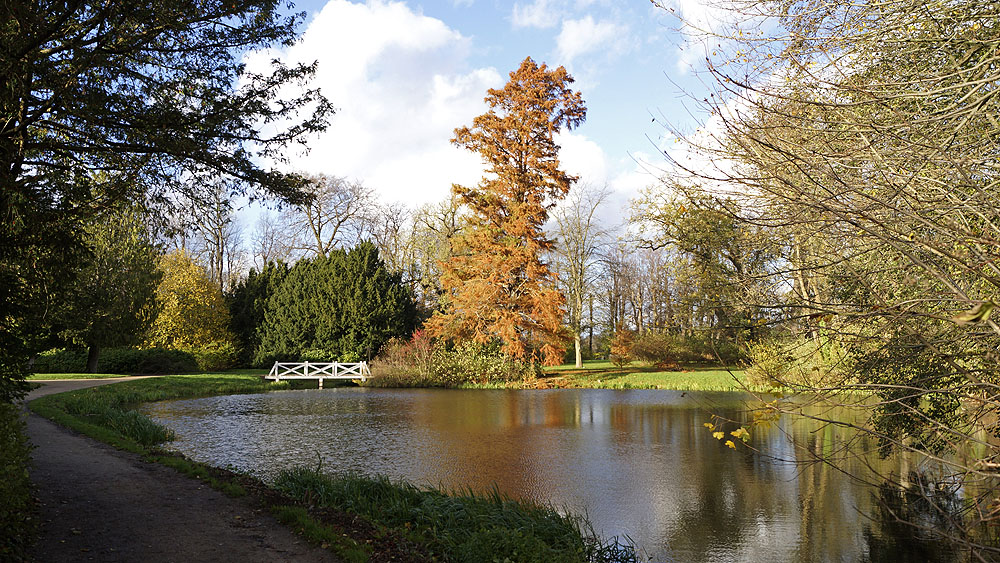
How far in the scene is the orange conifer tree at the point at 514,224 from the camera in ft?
74.1

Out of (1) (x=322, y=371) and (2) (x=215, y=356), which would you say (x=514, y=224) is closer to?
(1) (x=322, y=371)

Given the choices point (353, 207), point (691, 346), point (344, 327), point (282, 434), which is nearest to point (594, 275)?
point (691, 346)

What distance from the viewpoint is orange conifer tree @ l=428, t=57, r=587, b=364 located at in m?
22.6

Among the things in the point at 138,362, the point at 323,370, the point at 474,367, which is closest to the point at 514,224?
the point at 474,367

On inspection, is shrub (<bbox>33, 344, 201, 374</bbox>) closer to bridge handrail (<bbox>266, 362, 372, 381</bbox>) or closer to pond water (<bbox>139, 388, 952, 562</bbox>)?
bridge handrail (<bbox>266, 362, 372, 381</bbox>)

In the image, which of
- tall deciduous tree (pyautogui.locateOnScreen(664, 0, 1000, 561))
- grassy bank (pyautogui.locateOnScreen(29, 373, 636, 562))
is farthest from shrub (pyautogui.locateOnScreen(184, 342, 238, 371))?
tall deciduous tree (pyautogui.locateOnScreen(664, 0, 1000, 561))

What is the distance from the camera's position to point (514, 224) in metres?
22.4

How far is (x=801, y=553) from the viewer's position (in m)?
5.75

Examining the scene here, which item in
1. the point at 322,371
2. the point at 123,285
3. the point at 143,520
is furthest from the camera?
the point at 322,371

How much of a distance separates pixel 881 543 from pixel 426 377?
1809 cm

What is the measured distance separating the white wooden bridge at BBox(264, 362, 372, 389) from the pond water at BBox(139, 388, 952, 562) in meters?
5.62

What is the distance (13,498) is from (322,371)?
19.2 meters

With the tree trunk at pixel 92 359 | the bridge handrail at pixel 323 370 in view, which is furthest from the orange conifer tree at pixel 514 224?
the tree trunk at pixel 92 359

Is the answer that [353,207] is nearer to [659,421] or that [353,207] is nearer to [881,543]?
[659,421]
